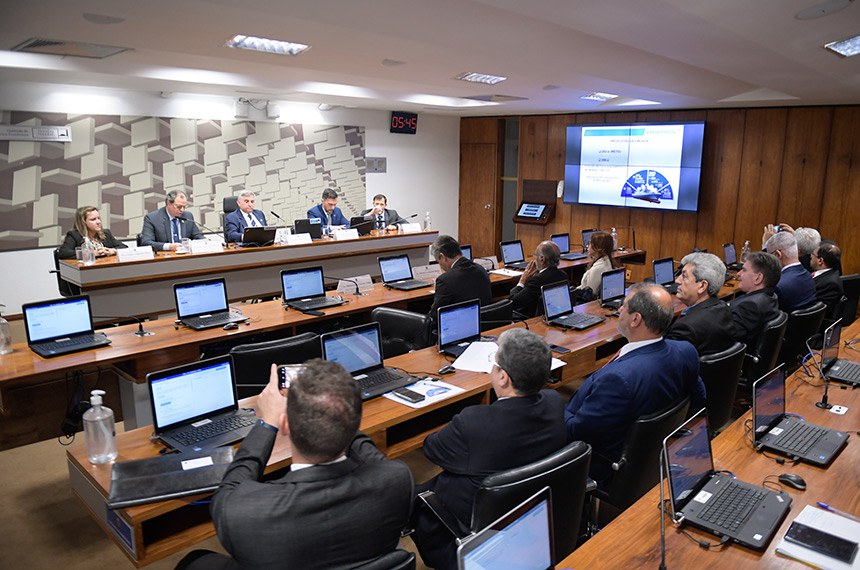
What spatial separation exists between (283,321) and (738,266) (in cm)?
554

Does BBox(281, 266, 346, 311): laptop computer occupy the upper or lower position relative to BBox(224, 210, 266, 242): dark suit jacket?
lower

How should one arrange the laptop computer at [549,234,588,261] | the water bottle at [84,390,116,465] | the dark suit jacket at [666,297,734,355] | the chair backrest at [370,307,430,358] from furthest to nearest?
the laptop computer at [549,234,588,261], the chair backrest at [370,307,430,358], the dark suit jacket at [666,297,734,355], the water bottle at [84,390,116,465]

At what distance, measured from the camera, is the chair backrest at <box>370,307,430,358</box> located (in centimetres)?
446

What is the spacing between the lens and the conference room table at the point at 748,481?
68.9 inches

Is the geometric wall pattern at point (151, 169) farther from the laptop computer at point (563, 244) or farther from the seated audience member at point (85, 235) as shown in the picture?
the laptop computer at point (563, 244)

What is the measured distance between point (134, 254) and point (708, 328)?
4.92 metres

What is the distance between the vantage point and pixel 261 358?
3.25 metres

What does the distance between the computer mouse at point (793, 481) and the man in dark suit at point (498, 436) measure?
0.80m

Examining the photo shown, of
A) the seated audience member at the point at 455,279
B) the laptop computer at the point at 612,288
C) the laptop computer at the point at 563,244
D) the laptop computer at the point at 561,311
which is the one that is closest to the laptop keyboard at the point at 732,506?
the laptop computer at the point at 561,311

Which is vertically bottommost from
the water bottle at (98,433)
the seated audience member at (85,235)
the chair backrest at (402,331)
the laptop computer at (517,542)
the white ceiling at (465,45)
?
the chair backrest at (402,331)

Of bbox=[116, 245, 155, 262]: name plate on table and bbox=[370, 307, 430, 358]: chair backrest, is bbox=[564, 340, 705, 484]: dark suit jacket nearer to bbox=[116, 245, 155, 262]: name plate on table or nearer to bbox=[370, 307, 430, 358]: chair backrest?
bbox=[370, 307, 430, 358]: chair backrest

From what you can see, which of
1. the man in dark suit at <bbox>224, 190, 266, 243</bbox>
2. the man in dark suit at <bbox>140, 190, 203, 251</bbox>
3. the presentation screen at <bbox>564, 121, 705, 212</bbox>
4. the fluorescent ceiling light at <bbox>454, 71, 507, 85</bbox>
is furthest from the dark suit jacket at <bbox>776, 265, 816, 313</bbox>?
the man in dark suit at <bbox>140, 190, 203, 251</bbox>

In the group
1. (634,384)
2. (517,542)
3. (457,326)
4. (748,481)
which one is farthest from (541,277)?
(517,542)

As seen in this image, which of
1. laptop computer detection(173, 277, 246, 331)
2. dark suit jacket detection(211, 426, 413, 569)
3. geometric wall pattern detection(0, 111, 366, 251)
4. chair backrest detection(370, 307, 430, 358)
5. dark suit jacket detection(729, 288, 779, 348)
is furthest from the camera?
geometric wall pattern detection(0, 111, 366, 251)
